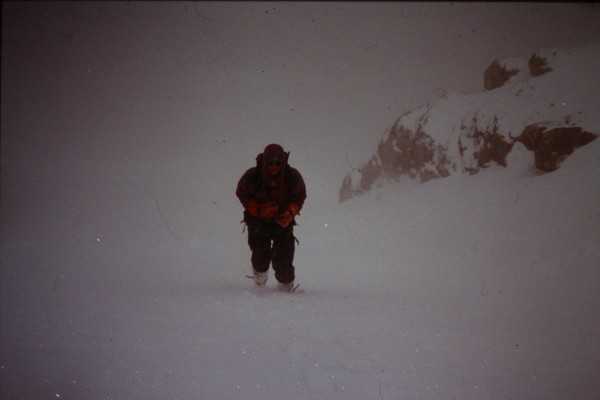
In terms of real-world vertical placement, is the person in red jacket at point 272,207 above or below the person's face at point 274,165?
below

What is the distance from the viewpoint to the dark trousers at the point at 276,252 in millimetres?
3615

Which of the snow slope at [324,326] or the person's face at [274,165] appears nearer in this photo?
the snow slope at [324,326]

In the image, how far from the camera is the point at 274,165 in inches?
126

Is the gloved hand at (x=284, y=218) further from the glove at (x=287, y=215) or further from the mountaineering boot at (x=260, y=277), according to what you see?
the mountaineering boot at (x=260, y=277)

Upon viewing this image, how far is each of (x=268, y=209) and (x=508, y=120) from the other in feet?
41.7

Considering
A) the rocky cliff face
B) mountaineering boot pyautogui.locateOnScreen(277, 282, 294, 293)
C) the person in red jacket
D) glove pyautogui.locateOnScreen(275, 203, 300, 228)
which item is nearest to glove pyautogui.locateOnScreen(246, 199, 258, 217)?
the person in red jacket

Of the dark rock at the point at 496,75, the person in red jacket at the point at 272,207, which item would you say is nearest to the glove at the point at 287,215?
the person in red jacket at the point at 272,207

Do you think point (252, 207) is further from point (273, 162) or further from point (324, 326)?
point (324, 326)

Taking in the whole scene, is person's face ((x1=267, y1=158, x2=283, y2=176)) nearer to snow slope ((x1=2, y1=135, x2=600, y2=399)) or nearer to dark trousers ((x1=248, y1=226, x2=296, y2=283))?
dark trousers ((x1=248, y1=226, x2=296, y2=283))

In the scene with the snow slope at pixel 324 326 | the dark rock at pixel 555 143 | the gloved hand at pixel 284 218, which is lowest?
the snow slope at pixel 324 326

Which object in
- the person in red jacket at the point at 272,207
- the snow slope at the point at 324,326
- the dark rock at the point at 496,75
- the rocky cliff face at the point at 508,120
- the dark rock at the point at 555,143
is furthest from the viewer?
the dark rock at the point at 496,75

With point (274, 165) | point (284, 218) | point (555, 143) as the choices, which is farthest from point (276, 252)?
point (555, 143)

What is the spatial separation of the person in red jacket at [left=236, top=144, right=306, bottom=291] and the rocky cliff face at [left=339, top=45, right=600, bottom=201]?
9.80m

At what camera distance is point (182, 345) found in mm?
2170
